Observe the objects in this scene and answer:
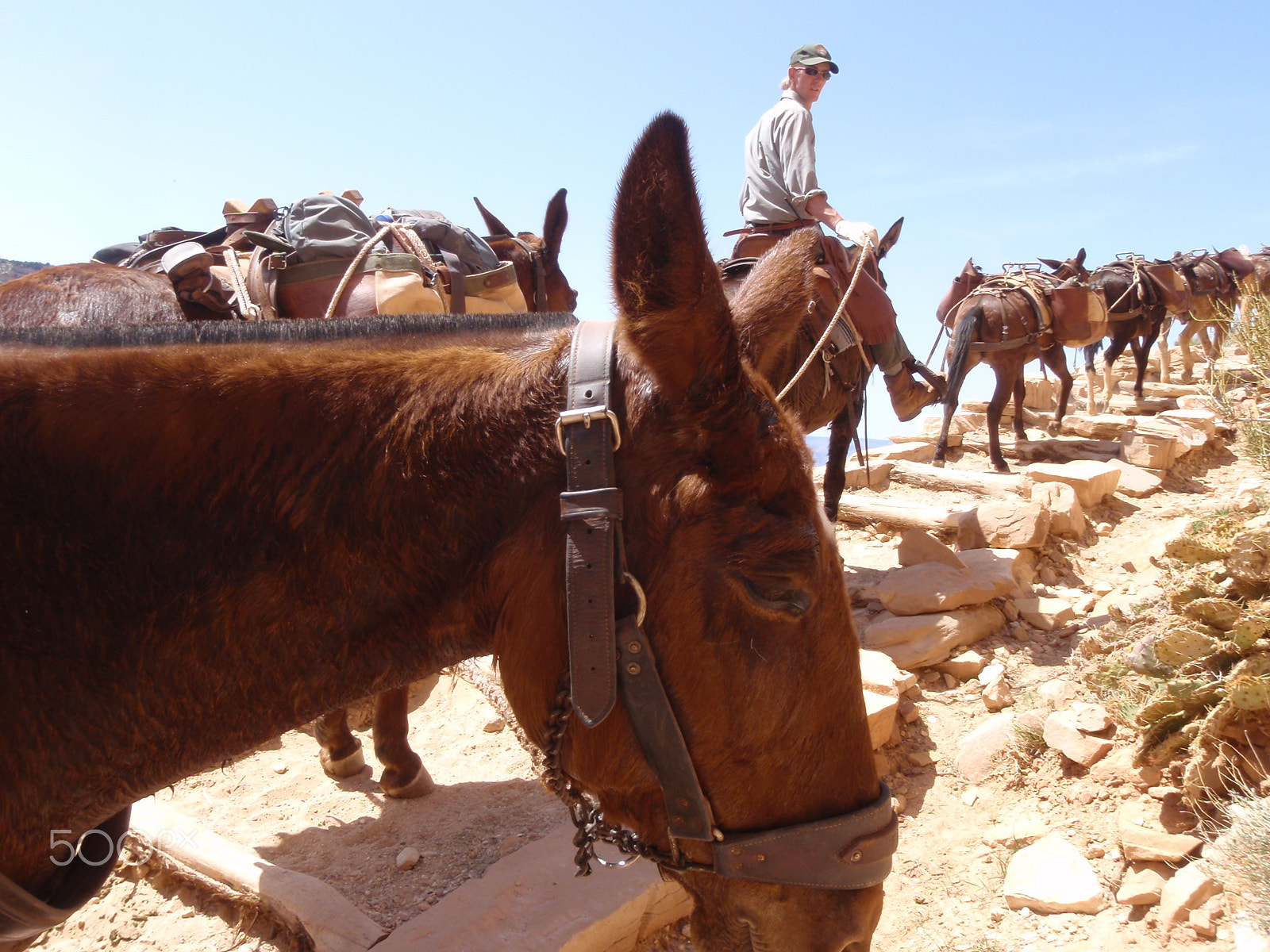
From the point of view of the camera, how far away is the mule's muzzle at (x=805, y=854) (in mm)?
1436

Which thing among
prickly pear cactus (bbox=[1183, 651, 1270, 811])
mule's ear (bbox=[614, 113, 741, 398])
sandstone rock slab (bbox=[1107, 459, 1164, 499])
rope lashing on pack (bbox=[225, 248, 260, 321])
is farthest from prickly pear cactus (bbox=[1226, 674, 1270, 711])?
sandstone rock slab (bbox=[1107, 459, 1164, 499])

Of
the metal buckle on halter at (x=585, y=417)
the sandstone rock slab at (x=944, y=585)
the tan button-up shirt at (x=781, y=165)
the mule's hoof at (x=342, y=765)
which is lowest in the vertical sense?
the mule's hoof at (x=342, y=765)

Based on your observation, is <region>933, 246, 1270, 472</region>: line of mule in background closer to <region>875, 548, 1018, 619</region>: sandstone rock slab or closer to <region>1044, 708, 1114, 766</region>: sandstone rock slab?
<region>875, 548, 1018, 619</region>: sandstone rock slab

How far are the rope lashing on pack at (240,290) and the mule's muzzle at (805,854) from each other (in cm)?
283

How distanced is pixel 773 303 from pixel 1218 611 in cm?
294

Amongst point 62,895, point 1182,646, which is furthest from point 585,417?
point 1182,646

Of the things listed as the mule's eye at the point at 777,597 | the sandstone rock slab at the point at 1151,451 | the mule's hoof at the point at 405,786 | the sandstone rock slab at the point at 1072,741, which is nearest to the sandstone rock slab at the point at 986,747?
the sandstone rock slab at the point at 1072,741

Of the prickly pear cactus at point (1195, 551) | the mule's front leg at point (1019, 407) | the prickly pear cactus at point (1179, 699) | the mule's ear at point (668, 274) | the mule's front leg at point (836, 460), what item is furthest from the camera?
the mule's front leg at point (1019, 407)

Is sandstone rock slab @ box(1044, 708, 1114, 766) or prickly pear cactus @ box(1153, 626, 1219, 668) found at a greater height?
prickly pear cactus @ box(1153, 626, 1219, 668)

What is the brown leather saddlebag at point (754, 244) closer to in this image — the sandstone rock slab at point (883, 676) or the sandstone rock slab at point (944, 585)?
the sandstone rock slab at point (944, 585)

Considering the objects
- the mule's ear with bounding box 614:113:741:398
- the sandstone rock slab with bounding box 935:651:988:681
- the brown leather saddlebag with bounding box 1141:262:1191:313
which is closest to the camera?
the mule's ear with bounding box 614:113:741:398

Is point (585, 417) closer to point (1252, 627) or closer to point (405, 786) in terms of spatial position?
point (405, 786)

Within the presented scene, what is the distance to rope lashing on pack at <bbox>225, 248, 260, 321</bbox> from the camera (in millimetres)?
3275

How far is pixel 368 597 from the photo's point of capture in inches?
54.3
